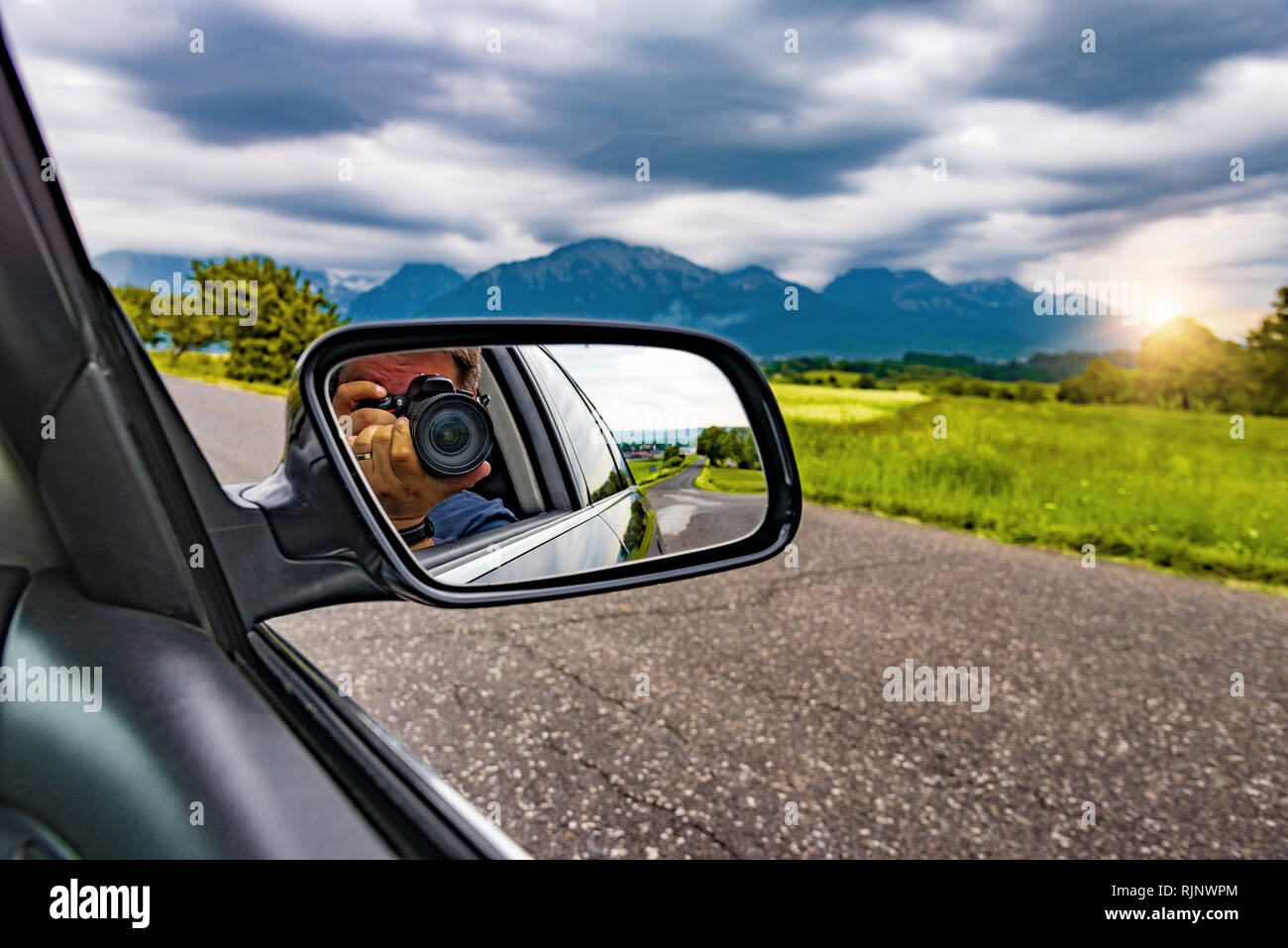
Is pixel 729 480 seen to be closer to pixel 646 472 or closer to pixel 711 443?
pixel 711 443

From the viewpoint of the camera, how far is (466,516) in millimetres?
1094

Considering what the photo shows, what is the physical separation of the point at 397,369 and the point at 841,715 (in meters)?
3.04

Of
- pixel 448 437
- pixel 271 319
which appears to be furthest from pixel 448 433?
pixel 271 319

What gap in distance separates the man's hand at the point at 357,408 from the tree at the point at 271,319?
40241 mm

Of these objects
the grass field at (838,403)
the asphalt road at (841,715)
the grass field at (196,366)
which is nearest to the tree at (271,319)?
the grass field at (196,366)

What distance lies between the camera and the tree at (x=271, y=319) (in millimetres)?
39281

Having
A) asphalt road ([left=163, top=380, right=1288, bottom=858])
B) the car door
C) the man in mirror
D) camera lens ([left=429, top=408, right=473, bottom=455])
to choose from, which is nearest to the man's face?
the man in mirror

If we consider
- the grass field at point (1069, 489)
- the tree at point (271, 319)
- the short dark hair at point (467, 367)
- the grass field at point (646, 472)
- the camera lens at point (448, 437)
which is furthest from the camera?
the tree at point (271, 319)

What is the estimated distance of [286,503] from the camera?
926 mm

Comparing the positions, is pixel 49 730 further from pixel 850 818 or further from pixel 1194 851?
pixel 1194 851

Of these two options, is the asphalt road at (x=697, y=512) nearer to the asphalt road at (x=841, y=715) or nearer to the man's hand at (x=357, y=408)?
the man's hand at (x=357, y=408)

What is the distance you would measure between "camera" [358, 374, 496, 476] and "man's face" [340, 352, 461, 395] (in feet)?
0.15
